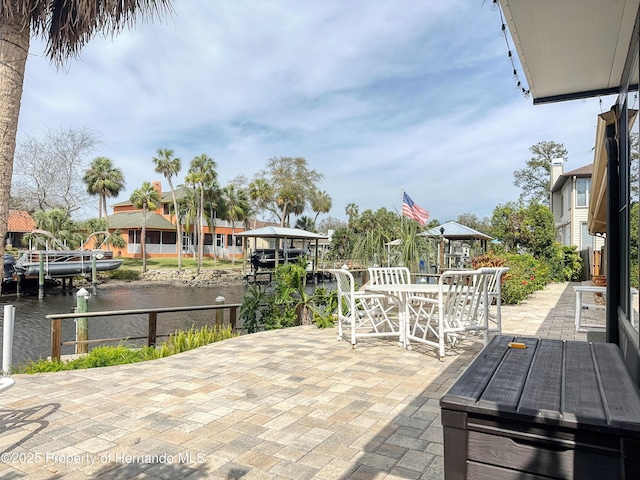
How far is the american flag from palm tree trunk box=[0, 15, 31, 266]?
7595 millimetres

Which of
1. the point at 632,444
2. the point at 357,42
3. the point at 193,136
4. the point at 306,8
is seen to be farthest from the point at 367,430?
the point at 193,136

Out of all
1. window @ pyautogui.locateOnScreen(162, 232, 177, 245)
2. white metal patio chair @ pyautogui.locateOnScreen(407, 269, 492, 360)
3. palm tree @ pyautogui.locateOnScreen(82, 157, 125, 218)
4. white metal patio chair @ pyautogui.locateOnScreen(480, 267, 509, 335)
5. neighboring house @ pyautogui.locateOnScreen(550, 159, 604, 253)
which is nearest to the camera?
white metal patio chair @ pyautogui.locateOnScreen(407, 269, 492, 360)

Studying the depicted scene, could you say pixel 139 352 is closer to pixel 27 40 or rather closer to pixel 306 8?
pixel 27 40

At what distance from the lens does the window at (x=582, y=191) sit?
59.2ft

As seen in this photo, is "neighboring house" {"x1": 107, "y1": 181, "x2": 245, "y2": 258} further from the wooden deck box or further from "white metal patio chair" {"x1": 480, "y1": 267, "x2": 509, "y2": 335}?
the wooden deck box

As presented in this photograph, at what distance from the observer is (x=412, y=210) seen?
30.0 ft

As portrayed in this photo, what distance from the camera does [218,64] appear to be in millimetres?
11250

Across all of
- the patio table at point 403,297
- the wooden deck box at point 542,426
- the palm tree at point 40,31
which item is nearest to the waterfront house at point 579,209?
the patio table at point 403,297

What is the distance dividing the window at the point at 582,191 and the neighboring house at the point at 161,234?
23181 mm

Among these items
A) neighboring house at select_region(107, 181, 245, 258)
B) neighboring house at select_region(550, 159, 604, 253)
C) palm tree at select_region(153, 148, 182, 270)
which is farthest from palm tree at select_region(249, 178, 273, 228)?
neighboring house at select_region(550, 159, 604, 253)

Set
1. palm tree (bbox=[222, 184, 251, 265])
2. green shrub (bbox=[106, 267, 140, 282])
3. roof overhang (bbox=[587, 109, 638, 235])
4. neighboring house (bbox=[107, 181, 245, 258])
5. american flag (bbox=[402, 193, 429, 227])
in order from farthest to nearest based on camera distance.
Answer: palm tree (bbox=[222, 184, 251, 265]) → neighboring house (bbox=[107, 181, 245, 258]) → green shrub (bbox=[106, 267, 140, 282]) → american flag (bbox=[402, 193, 429, 227]) → roof overhang (bbox=[587, 109, 638, 235])

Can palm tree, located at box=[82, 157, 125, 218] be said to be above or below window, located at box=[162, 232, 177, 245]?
above

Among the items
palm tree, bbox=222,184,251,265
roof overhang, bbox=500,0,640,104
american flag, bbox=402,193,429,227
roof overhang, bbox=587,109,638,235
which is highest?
palm tree, bbox=222,184,251,265

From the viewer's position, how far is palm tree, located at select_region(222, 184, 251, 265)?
3438 cm
